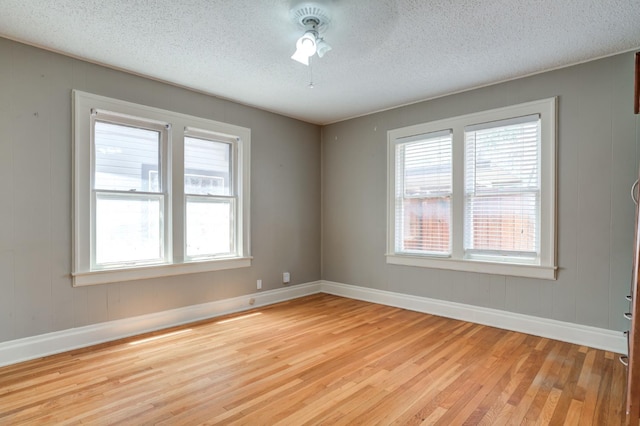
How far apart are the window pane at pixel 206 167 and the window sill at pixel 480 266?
247 cm

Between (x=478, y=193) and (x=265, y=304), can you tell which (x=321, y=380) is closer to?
(x=265, y=304)

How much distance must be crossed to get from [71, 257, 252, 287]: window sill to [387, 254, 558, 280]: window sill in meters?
2.10

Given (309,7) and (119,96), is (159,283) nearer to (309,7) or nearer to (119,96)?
(119,96)

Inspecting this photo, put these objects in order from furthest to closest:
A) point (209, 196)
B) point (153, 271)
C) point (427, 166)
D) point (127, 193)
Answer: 1. point (427, 166)
2. point (209, 196)
3. point (153, 271)
4. point (127, 193)

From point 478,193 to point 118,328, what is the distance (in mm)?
4123

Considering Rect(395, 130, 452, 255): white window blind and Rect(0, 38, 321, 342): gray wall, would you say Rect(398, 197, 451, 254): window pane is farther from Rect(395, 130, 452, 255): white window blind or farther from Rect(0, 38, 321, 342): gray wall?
Rect(0, 38, 321, 342): gray wall

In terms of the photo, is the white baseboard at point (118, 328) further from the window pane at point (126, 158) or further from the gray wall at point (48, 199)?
the window pane at point (126, 158)

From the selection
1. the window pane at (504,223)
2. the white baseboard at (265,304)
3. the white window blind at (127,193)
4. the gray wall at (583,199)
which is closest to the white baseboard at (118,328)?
the white baseboard at (265,304)

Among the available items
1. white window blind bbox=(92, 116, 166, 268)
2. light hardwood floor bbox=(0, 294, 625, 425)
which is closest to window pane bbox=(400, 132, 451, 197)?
light hardwood floor bbox=(0, 294, 625, 425)

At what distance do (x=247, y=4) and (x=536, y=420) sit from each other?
3290 mm

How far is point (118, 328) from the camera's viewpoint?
11.4 feet

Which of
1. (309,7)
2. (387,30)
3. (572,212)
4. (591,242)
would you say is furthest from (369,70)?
(591,242)

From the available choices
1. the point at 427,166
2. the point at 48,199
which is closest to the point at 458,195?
the point at 427,166

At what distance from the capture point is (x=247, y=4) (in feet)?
7.98
